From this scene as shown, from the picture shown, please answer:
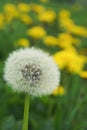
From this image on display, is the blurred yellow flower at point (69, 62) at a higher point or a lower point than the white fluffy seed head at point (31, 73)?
higher

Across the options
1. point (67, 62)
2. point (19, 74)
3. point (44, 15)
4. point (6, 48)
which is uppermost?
point (44, 15)

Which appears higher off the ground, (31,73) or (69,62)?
(69,62)

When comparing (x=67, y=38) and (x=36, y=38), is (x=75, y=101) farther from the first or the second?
(x=36, y=38)

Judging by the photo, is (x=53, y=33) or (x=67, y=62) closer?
(x=67, y=62)

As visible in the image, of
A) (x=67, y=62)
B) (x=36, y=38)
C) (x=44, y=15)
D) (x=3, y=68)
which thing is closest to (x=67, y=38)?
(x=36, y=38)

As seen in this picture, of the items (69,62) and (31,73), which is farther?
(69,62)

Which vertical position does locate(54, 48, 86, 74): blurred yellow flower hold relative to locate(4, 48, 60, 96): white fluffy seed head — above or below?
above

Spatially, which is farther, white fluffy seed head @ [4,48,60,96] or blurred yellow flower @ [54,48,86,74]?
blurred yellow flower @ [54,48,86,74]

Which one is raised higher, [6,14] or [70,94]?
[6,14]
